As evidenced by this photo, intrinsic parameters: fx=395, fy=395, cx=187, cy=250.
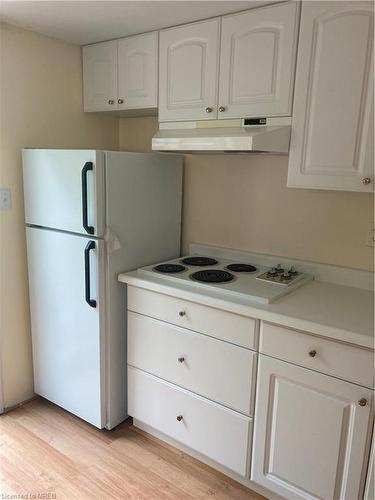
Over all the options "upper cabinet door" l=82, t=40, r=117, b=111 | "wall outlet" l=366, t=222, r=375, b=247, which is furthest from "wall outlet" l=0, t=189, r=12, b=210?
"wall outlet" l=366, t=222, r=375, b=247

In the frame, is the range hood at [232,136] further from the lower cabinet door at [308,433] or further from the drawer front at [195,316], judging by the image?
the lower cabinet door at [308,433]

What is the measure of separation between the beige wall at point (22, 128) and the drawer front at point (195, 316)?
2.50 ft

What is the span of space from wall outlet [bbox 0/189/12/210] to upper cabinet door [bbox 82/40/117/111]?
73cm

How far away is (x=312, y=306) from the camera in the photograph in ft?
5.39

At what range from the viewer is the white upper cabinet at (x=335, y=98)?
152cm

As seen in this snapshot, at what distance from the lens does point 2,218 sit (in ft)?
7.14

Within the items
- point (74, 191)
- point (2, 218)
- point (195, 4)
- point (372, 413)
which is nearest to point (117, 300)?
point (74, 191)

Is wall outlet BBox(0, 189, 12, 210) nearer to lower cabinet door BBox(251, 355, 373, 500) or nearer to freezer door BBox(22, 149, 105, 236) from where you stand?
freezer door BBox(22, 149, 105, 236)

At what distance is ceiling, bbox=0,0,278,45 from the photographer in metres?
1.74

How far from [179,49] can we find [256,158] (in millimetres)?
680

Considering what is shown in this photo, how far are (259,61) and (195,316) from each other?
1.18 m

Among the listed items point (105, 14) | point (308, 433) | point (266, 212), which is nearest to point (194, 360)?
point (308, 433)

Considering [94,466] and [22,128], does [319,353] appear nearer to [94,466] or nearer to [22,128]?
[94,466]

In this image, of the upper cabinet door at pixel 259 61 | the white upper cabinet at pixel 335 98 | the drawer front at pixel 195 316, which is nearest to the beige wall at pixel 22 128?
the drawer front at pixel 195 316
